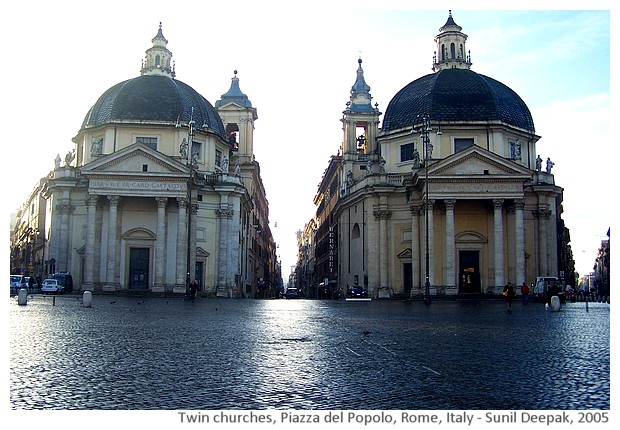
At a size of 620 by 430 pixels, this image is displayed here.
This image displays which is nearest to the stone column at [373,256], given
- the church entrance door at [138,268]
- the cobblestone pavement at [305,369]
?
the church entrance door at [138,268]

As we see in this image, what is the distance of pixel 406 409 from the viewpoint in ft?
23.4

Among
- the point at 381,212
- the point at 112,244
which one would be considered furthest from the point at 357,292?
the point at 112,244

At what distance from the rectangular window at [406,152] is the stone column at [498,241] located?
33.5 ft

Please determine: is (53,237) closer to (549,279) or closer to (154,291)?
(154,291)

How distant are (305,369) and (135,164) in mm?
50290

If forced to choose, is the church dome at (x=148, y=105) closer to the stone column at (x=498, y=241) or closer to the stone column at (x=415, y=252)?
the stone column at (x=415, y=252)

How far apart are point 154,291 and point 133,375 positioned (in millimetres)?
48556

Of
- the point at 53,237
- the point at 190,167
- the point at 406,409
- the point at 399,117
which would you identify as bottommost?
the point at 406,409

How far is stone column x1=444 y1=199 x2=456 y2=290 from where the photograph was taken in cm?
5559

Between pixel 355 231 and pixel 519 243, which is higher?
pixel 355 231

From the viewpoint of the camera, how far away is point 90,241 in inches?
2277

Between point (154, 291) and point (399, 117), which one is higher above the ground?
point (399, 117)

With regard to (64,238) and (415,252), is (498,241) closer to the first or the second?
(415,252)

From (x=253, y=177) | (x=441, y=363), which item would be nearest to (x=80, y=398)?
(x=441, y=363)
